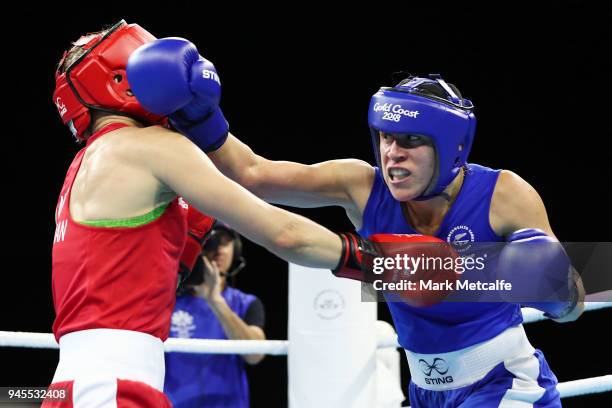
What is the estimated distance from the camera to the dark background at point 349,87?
18.3 ft

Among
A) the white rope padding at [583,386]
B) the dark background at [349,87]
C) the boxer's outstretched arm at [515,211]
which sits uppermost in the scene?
the dark background at [349,87]

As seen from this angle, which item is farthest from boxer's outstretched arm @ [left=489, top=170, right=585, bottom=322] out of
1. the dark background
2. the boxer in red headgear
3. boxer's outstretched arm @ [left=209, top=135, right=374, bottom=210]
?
the dark background

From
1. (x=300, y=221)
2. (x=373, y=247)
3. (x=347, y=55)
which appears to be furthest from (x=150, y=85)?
(x=347, y=55)

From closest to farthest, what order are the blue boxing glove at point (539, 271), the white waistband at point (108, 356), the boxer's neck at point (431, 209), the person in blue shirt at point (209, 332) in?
1. the white waistband at point (108, 356)
2. the blue boxing glove at point (539, 271)
3. the boxer's neck at point (431, 209)
4. the person in blue shirt at point (209, 332)

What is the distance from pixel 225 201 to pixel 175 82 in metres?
0.29

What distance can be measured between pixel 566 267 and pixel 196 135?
979 mm

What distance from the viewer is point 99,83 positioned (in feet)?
6.54

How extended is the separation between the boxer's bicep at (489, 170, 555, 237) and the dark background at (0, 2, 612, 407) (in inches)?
124

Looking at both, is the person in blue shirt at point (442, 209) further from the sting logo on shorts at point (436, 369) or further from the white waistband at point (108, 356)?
the white waistband at point (108, 356)

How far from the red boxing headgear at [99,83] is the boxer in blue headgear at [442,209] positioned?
1.30ft

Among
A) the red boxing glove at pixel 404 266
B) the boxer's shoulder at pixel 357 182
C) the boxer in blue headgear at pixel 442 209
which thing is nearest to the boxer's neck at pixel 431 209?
the boxer in blue headgear at pixel 442 209

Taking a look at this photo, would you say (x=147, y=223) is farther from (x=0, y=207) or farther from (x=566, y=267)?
(x=0, y=207)

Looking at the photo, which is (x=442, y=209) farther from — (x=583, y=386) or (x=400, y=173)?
(x=583, y=386)

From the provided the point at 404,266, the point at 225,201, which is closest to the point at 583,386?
the point at 404,266
